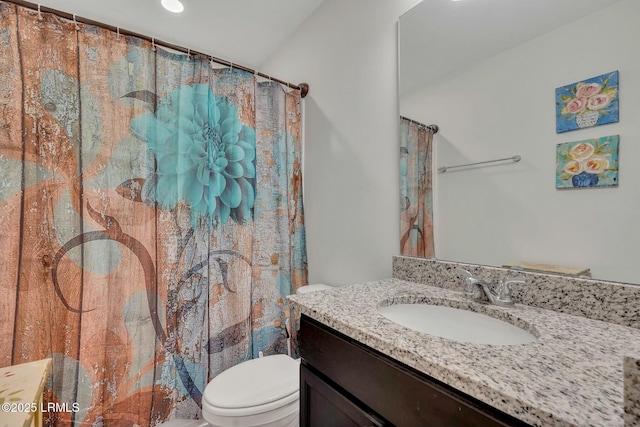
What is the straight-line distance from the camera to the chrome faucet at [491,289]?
852mm

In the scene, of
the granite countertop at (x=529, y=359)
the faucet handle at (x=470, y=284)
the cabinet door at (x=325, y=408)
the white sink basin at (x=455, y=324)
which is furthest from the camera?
the faucet handle at (x=470, y=284)

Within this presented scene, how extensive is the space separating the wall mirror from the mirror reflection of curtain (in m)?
0.04

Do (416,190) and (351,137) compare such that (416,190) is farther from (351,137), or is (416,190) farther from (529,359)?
(529,359)

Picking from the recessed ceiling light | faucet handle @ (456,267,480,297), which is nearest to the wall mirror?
faucet handle @ (456,267,480,297)

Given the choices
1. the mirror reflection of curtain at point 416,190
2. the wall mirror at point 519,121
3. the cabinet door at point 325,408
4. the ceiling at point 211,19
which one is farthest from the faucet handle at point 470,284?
the ceiling at point 211,19

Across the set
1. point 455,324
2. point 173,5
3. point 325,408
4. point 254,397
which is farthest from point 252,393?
point 173,5

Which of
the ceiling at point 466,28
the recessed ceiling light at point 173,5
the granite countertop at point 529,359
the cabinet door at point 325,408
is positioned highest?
the recessed ceiling light at point 173,5

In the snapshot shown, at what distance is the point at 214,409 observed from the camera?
1036 mm

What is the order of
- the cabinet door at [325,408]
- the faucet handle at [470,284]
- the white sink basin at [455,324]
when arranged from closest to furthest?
1. the cabinet door at [325,408]
2. the white sink basin at [455,324]
3. the faucet handle at [470,284]

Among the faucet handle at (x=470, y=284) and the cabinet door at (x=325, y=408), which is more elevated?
the faucet handle at (x=470, y=284)

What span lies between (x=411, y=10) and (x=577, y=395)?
56.7 inches

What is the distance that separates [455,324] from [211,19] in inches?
90.2

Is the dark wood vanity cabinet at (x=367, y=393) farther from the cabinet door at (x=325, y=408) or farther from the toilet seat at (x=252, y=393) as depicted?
the toilet seat at (x=252, y=393)

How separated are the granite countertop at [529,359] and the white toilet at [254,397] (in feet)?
1.70
